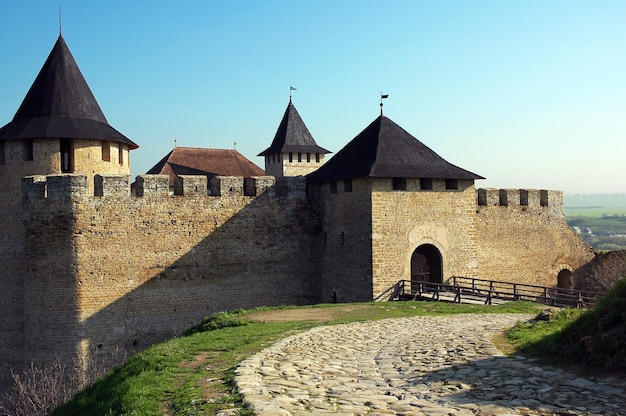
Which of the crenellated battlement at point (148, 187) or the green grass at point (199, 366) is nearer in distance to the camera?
the green grass at point (199, 366)

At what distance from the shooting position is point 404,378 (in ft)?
23.9

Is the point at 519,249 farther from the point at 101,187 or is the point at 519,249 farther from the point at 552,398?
the point at 552,398

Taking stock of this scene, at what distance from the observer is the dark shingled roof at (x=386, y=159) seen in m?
18.0

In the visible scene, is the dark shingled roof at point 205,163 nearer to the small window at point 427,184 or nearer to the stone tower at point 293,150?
the stone tower at point 293,150

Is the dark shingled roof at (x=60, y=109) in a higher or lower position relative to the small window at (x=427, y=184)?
→ higher

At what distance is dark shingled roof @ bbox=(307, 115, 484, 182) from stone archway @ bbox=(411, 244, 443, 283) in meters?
2.29

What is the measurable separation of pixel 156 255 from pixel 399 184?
24.5 ft

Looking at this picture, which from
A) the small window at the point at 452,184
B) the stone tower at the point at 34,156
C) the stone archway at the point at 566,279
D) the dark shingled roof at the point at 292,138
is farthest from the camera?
the dark shingled roof at the point at 292,138

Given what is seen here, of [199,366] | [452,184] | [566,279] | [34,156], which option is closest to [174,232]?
[34,156]

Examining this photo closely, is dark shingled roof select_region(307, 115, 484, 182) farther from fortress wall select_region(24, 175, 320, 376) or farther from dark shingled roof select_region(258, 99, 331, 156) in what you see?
dark shingled roof select_region(258, 99, 331, 156)

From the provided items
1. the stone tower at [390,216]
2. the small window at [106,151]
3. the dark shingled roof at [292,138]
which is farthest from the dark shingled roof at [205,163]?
the stone tower at [390,216]

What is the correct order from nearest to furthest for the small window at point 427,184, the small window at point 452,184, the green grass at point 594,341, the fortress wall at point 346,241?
the green grass at point 594,341
the fortress wall at point 346,241
the small window at point 427,184
the small window at point 452,184

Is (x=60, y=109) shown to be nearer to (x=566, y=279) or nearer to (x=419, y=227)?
(x=419, y=227)

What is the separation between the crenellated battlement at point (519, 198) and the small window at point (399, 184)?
13.0 feet
